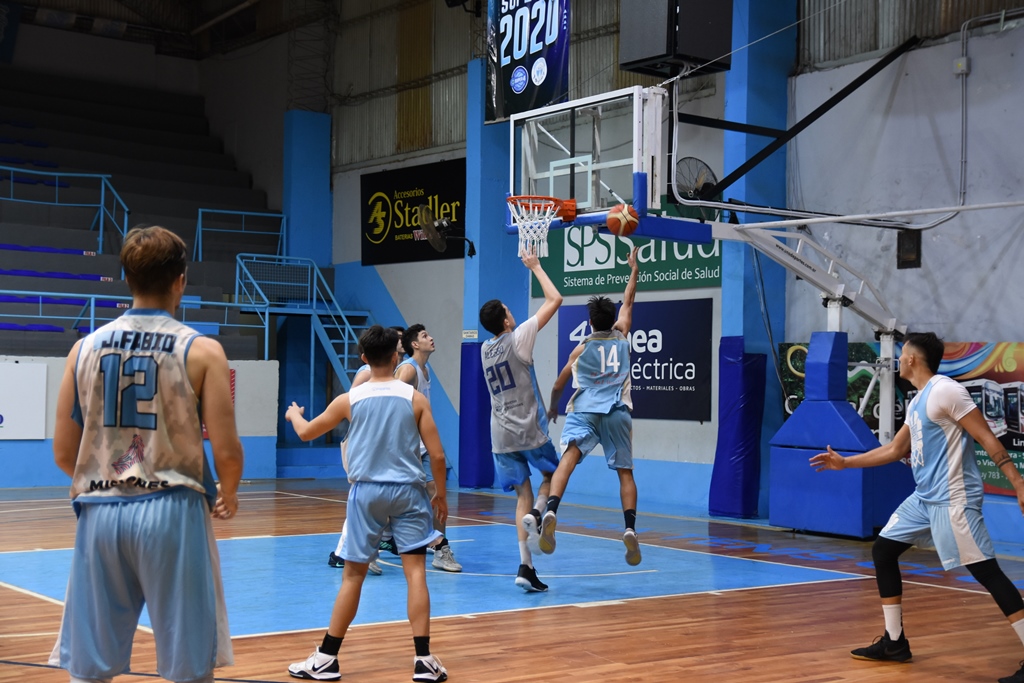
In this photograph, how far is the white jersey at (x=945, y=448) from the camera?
599cm

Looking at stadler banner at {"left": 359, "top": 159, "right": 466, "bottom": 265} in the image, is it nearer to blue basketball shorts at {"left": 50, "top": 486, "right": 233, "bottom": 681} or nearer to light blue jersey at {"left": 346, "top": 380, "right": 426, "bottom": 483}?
light blue jersey at {"left": 346, "top": 380, "right": 426, "bottom": 483}

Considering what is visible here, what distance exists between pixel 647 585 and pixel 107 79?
69.4ft

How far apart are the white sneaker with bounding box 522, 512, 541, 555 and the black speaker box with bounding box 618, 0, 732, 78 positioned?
5.59 metres

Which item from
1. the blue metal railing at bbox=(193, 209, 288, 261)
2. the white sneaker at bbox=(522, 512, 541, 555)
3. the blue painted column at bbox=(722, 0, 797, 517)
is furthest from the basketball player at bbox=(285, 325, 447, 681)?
the blue metal railing at bbox=(193, 209, 288, 261)

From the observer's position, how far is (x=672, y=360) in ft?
51.1

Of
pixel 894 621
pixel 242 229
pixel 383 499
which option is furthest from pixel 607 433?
pixel 242 229

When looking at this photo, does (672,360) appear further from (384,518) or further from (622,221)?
(384,518)

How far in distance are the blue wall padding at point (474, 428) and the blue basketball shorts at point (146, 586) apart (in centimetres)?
1369

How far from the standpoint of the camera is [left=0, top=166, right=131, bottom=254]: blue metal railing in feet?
67.4

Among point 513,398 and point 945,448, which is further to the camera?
point 513,398

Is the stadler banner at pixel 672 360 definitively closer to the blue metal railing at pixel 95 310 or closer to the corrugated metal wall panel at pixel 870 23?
the corrugated metal wall panel at pixel 870 23

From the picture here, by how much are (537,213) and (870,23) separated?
519 centimetres

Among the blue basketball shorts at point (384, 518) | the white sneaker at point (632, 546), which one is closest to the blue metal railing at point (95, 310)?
the white sneaker at point (632, 546)

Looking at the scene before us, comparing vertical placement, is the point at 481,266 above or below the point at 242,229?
below
